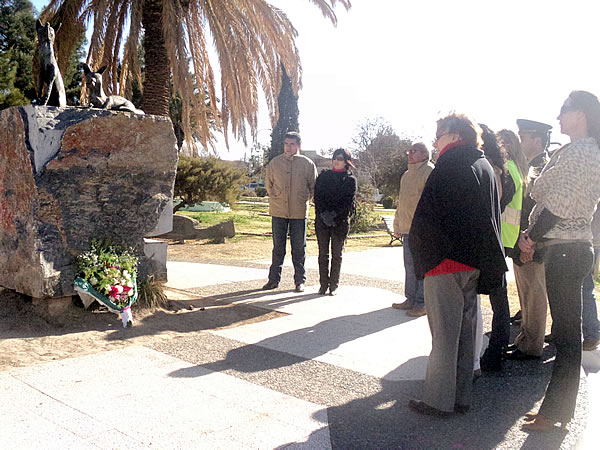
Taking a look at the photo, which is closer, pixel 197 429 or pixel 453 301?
pixel 197 429

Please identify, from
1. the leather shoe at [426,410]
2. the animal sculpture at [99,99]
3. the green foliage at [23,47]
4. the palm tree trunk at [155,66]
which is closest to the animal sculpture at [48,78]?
the animal sculpture at [99,99]

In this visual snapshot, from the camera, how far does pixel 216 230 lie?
539 inches

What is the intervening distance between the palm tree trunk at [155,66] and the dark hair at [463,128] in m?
7.75

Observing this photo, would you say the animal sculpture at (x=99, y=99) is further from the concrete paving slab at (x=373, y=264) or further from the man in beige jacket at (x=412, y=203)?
the concrete paving slab at (x=373, y=264)

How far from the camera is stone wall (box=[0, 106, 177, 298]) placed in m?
4.64

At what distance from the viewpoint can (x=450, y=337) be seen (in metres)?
3.05

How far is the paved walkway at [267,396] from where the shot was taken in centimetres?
276

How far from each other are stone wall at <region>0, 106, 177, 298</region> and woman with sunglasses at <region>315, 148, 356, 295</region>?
1936 millimetres

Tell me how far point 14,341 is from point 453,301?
337cm

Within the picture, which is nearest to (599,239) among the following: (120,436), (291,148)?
(291,148)

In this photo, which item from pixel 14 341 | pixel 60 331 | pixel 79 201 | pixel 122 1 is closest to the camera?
pixel 14 341

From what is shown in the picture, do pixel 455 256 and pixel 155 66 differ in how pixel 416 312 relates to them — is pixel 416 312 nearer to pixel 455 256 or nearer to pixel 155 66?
pixel 455 256

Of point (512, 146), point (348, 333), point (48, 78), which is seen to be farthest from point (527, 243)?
point (48, 78)

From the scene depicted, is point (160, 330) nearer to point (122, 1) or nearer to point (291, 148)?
point (291, 148)
